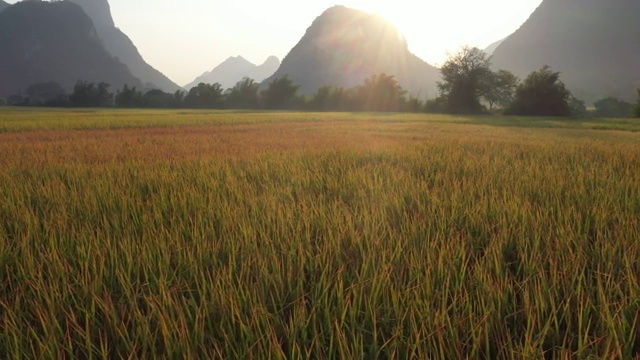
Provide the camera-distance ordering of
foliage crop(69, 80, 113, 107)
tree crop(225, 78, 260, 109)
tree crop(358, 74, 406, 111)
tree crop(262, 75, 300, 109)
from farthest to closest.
A: 1. foliage crop(69, 80, 113, 107)
2. tree crop(225, 78, 260, 109)
3. tree crop(262, 75, 300, 109)
4. tree crop(358, 74, 406, 111)

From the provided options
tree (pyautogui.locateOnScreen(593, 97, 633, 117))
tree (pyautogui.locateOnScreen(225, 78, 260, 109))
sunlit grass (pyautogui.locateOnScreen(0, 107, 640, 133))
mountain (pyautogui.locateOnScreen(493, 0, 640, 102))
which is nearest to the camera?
sunlit grass (pyautogui.locateOnScreen(0, 107, 640, 133))

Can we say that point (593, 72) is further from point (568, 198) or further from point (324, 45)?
point (568, 198)

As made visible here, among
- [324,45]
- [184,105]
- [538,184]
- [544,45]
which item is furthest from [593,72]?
[538,184]

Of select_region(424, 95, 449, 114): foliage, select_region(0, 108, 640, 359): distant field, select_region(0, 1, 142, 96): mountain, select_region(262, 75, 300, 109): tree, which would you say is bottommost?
select_region(0, 108, 640, 359): distant field

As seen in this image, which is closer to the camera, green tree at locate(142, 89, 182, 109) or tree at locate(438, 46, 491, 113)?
tree at locate(438, 46, 491, 113)

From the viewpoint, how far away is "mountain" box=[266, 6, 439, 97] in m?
166

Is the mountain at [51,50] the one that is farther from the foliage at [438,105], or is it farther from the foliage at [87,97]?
the foliage at [438,105]

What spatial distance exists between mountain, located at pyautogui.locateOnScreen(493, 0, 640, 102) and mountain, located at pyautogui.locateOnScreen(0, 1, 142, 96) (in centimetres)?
17486

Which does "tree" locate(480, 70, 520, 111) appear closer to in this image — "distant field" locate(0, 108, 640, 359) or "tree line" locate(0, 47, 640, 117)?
"tree line" locate(0, 47, 640, 117)

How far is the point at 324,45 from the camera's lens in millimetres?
188000

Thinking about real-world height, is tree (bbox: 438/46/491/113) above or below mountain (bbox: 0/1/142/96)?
below

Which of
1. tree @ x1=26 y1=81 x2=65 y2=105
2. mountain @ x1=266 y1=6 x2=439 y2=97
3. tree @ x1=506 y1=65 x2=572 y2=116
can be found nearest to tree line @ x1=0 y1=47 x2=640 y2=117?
tree @ x1=506 y1=65 x2=572 y2=116

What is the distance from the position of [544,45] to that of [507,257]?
204 m

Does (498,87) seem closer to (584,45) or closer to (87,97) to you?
(87,97)
